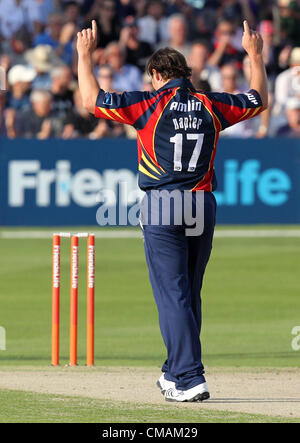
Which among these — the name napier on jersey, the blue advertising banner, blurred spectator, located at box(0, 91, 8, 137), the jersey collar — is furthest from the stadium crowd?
the name napier on jersey

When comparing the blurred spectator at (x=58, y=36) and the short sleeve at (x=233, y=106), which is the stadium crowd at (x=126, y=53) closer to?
the blurred spectator at (x=58, y=36)

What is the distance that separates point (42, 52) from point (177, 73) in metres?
15.6

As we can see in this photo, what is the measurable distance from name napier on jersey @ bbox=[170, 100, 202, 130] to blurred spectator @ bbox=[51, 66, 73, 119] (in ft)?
48.0

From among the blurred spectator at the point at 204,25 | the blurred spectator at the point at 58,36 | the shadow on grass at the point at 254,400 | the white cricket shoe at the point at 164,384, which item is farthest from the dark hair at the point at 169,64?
the blurred spectator at the point at 204,25

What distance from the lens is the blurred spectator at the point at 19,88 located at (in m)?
22.2

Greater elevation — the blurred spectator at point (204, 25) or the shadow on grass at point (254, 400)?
the blurred spectator at point (204, 25)

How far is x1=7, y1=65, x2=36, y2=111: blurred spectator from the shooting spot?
22.2 metres

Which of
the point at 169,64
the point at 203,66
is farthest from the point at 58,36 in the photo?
the point at 169,64

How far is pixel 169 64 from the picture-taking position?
7.77 m

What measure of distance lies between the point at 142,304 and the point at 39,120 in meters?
8.84

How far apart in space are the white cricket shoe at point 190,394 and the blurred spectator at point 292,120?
1489 centimetres

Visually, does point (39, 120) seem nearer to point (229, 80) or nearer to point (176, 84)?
point (229, 80)

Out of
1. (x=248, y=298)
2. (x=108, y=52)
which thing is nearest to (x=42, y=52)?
(x=108, y=52)

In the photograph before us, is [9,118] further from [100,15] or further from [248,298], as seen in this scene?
[248,298]
